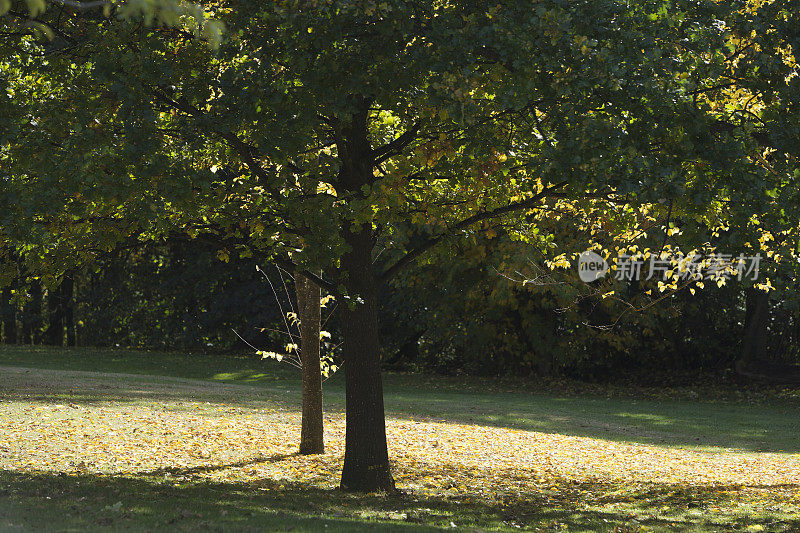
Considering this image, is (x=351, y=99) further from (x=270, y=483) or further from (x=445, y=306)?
(x=445, y=306)

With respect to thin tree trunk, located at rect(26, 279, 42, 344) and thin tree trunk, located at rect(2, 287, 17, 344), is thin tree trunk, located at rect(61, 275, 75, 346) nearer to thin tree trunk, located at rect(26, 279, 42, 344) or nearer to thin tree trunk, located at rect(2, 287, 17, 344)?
thin tree trunk, located at rect(26, 279, 42, 344)

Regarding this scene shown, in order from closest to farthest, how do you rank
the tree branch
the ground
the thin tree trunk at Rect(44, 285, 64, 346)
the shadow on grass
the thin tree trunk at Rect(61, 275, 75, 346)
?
the shadow on grass, the ground, the tree branch, the thin tree trunk at Rect(61, 275, 75, 346), the thin tree trunk at Rect(44, 285, 64, 346)

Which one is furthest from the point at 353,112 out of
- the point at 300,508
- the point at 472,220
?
the point at 300,508

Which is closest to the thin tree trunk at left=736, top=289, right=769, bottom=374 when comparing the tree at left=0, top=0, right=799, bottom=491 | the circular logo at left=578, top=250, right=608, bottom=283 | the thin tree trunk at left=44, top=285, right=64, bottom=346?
the circular logo at left=578, top=250, right=608, bottom=283

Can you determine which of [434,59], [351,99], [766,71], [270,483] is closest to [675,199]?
[766,71]

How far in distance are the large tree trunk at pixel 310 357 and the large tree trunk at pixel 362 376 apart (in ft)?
5.61

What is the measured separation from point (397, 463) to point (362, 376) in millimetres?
2698

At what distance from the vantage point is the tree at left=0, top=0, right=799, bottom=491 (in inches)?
257

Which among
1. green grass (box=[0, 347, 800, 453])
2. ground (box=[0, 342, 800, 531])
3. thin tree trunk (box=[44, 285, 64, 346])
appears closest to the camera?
ground (box=[0, 342, 800, 531])

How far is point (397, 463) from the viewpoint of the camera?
37.1ft

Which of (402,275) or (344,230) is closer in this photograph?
(344,230)

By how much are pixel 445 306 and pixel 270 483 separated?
597 inches

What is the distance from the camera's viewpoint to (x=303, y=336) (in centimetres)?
1097

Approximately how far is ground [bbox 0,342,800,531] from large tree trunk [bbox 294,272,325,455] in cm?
37
